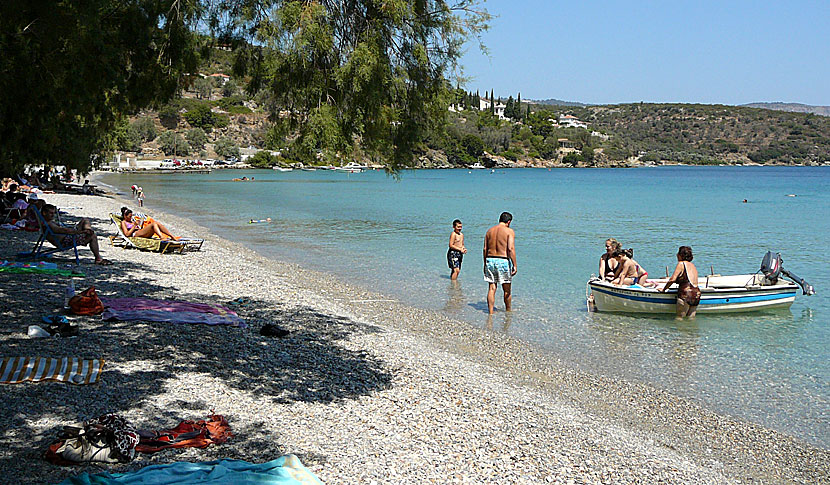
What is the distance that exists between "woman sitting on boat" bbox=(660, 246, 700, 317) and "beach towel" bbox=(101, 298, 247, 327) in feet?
27.2

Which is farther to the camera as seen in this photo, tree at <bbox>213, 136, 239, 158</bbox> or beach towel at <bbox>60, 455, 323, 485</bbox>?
tree at <bbox>213, 136, 239, 158</bbox>

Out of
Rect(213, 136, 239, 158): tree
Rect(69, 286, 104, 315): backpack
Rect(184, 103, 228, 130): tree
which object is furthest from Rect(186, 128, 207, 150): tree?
Rect(69, 286, 104, 315): backpack

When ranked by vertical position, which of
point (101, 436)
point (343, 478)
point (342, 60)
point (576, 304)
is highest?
point (342, 60)

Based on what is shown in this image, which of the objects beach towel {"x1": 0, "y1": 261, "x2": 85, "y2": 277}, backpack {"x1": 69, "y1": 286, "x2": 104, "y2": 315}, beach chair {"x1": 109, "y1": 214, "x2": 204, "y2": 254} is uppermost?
backpack {"x1": 69, "y1": 286, "x2": 104, "y2": 315}

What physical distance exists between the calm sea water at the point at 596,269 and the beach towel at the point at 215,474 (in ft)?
19.1

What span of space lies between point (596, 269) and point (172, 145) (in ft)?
411

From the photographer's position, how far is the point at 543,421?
708cm

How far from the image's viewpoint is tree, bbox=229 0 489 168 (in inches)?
205

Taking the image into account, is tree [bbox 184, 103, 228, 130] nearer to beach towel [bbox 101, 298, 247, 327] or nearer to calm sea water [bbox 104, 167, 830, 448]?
calm sea water [bbox 104, 167, 830, 448]

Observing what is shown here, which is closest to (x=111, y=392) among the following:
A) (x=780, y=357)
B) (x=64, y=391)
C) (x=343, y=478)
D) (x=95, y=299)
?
(x=64, y=391)

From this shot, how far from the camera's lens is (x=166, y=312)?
9.38 m

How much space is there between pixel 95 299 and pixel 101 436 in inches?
179

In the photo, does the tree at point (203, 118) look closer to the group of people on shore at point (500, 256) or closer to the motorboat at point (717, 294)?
the motorboat at point (717, 294)

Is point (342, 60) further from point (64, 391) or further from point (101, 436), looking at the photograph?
point (64, 391)
